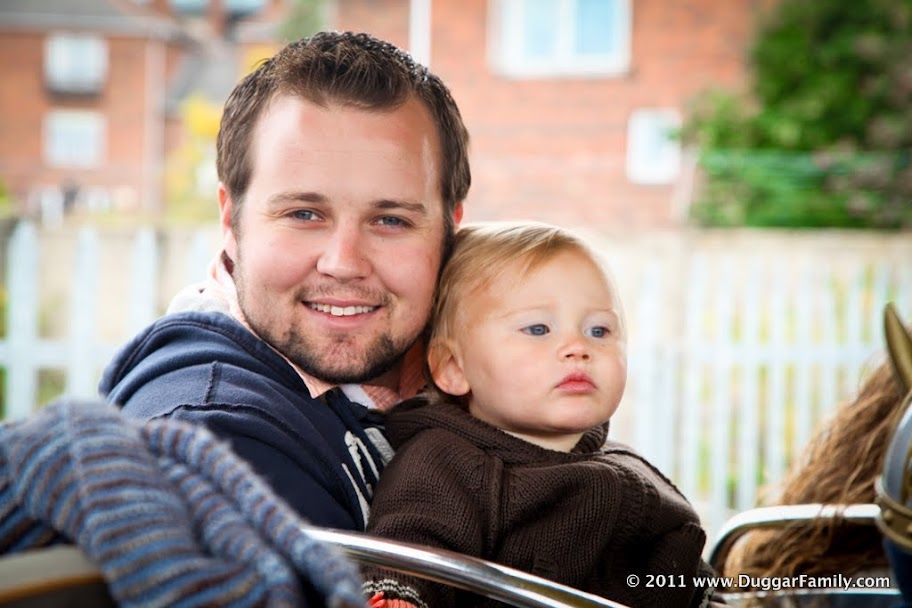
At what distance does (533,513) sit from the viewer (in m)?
1.64

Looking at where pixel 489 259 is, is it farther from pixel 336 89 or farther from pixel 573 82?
pixel 573 82

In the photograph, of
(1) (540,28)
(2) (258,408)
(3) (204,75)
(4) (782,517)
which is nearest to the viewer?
(2) (258,408)

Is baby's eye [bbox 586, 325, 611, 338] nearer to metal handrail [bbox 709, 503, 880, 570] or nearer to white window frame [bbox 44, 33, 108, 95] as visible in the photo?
metal handrail [bbox 709, 503, 880, 570]

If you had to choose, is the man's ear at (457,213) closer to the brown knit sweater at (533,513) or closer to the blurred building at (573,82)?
the brown knit sweater at (533,513)

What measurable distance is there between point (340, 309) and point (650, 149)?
34.5 ft

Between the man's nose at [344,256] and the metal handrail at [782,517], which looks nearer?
the man's nose at [344,256]

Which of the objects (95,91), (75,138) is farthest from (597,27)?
(75,138)

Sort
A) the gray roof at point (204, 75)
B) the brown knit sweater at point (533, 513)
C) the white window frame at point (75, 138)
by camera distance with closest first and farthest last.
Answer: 1. the brown knit sweater at point (533, 513)
2. the gray roof at point (204, 75)
3. the white window frame at point (75, 138)

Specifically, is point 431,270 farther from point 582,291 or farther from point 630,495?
point 630,495

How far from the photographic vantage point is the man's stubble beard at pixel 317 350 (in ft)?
5.71

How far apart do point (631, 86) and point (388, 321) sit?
10.3 meters

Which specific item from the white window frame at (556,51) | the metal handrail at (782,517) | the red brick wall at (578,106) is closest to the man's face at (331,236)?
the metal handrail at (782,517)

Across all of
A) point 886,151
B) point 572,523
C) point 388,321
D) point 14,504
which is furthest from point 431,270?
point 886,151

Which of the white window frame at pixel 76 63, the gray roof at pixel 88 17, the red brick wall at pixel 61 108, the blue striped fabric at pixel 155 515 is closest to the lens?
the blue striped fabric at pixel 155 515
